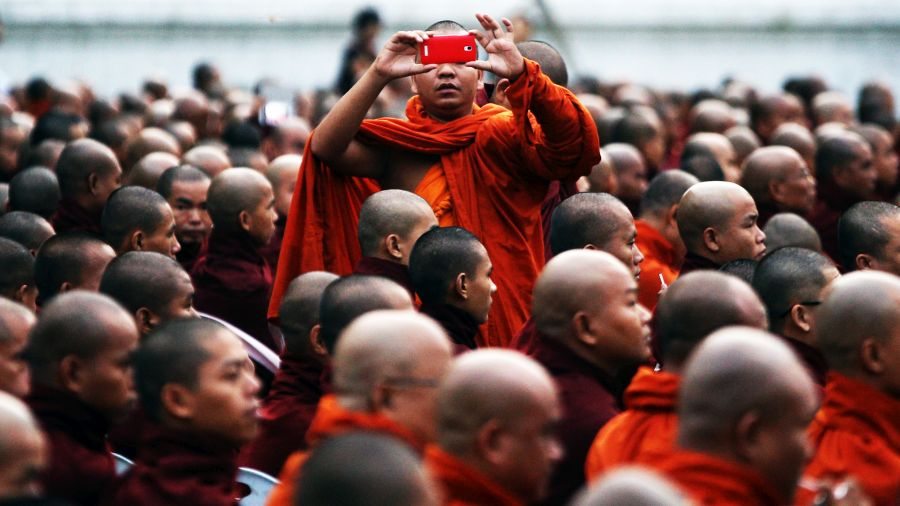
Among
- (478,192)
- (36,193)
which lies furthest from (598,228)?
(36,193)

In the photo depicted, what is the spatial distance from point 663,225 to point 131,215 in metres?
2.56

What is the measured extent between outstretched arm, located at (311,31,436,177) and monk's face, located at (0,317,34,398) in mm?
2051

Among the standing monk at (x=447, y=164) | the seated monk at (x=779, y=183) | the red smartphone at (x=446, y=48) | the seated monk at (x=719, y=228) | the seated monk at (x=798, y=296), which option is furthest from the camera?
the seated monk at (x=779, y=183)

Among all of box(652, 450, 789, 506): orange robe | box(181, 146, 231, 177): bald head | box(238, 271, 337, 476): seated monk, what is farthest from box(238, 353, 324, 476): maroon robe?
box(181, 146, 231, 177): bald head

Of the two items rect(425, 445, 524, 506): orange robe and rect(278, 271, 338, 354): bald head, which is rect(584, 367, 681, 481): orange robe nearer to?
rect(425, 445, 524, 506): orange robe

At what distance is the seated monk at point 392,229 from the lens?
255 inches

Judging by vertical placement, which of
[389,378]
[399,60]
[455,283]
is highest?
[399,60]

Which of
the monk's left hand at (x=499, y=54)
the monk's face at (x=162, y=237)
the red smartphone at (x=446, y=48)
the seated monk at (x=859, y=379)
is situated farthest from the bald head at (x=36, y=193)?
the seated monk at (x=859, y=379)

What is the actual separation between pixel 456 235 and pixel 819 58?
16.5 meters

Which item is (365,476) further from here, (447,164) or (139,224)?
(139,224)

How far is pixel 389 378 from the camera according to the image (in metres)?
4.20

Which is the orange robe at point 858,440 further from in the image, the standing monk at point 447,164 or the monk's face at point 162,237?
the monk's face at point 162,237

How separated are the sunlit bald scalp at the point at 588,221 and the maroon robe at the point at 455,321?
0.64 m

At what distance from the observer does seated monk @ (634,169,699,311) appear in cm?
795
